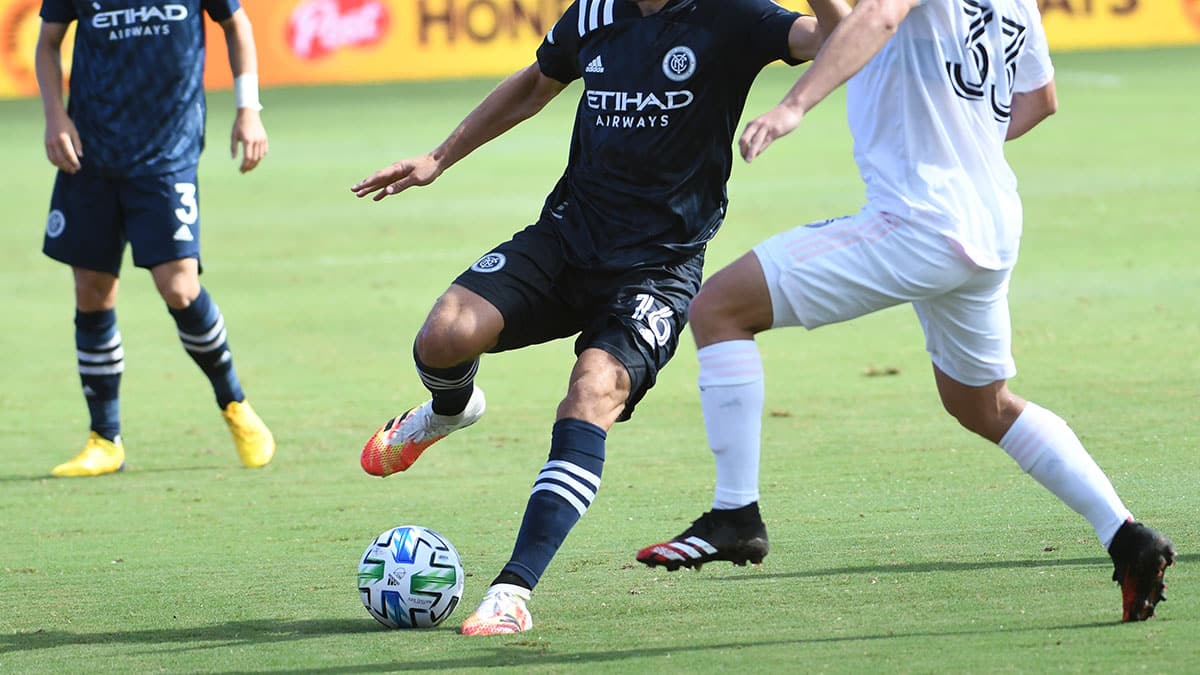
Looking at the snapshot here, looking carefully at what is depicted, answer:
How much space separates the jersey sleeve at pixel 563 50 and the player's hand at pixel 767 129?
1624mm

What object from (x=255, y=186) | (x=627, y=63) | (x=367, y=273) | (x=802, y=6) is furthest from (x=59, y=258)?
(x=802, y=6)

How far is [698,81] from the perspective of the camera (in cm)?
579

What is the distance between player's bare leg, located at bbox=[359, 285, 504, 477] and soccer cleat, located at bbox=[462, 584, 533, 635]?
967 millimetres

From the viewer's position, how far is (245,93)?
834cm

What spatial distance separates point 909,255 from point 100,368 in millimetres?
4892

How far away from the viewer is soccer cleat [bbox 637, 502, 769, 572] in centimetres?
479

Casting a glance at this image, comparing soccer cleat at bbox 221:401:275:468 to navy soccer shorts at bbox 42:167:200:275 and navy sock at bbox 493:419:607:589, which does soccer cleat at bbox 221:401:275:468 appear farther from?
navy sock at bbox 493:419:607:589

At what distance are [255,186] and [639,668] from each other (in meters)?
15.1

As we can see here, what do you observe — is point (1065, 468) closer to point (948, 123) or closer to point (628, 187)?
point (948, 123)

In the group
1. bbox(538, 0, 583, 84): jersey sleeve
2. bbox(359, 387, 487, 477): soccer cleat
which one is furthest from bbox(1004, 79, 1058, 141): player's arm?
bbox(359, 387, 487, 477): soccer cleat

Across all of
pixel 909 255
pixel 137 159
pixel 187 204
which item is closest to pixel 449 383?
pixel 909 255

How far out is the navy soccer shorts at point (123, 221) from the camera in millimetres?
8094

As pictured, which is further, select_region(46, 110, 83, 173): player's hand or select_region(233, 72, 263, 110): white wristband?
select_region(233, 72, 263, 110): white wristband

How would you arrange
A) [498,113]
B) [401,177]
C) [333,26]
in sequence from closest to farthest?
[401,177] → [498,113] → [333,26]
